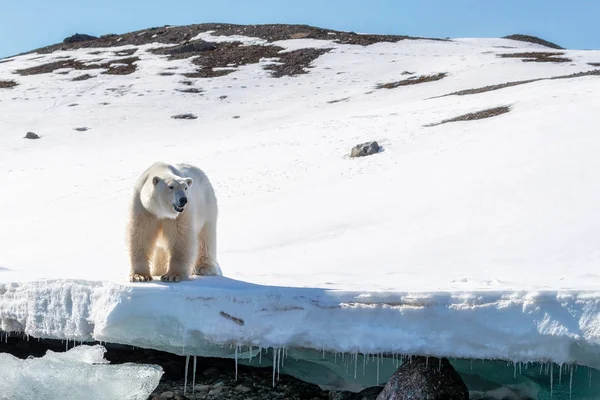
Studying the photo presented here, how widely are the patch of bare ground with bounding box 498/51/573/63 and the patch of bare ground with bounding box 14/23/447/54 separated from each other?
916 centimetres

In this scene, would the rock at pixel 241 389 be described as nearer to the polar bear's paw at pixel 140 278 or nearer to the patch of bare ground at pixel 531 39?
the polar bear's paw at pixel 140 278

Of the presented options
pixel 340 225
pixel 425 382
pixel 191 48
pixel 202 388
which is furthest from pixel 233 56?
pixel 425 382

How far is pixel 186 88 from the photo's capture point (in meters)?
32.5

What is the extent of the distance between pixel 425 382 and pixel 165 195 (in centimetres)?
280

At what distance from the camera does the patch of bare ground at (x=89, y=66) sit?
36.7 meters

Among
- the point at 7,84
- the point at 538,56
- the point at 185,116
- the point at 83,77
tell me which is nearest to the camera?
the point at 185,116

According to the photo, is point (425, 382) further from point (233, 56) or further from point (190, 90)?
point (233, 56)

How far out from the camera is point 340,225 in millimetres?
11078

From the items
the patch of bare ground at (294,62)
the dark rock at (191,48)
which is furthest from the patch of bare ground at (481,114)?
the dark rock at (191,48)

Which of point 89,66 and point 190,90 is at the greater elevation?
point 89,66

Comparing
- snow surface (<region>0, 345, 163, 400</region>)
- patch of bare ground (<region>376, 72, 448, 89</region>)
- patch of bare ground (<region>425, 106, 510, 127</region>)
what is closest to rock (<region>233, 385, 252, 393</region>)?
snow surface (<region>0, 345, 163, 400</region>)

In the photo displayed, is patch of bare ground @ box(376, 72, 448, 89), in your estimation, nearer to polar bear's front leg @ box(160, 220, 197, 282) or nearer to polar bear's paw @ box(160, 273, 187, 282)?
polar bear's front leg @ box(160, 220, 197, 282)

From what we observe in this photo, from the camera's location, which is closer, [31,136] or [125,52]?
[31,136]

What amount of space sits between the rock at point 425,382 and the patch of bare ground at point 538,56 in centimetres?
2948
